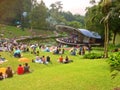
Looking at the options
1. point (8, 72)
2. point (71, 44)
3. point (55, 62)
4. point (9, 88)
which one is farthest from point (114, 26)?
point (9, 88)

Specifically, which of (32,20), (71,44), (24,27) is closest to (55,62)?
(71,44)

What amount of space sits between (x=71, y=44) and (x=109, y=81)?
43.4 meters

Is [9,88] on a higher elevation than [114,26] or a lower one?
lower

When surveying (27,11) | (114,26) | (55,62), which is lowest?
(55,62)

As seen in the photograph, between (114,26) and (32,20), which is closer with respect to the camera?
(114,26)

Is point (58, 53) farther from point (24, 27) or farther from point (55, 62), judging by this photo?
point (24, 27)

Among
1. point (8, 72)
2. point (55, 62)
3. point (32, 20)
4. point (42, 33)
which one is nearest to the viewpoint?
point (8, 72)

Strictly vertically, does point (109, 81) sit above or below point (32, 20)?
below

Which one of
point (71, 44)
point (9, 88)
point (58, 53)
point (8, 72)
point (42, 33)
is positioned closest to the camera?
point (9, 88)

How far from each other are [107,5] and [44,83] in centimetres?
1335

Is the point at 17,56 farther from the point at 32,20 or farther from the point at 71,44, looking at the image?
the point at 32,20

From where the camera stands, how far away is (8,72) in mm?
17641

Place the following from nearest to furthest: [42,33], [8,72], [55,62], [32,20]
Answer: [8,72], [55,62], [32,20], [42,33]

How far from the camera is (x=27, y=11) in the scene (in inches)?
3423
